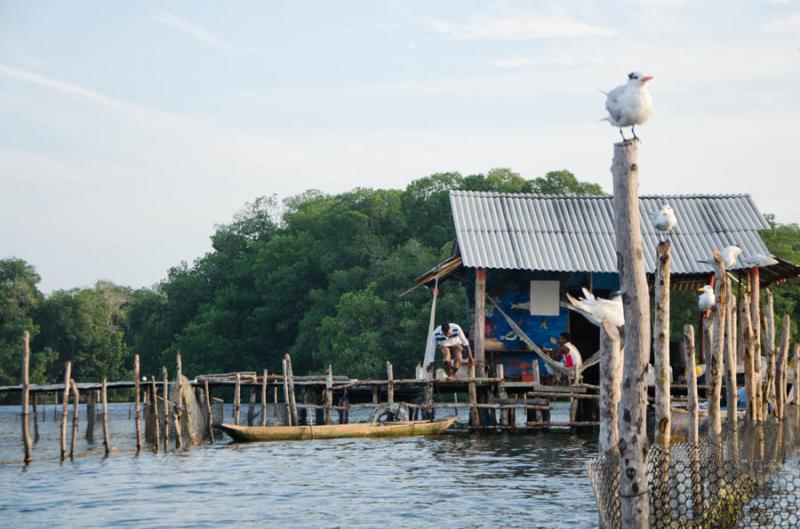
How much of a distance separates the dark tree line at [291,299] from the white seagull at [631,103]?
126ft

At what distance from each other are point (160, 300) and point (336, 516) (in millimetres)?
57552

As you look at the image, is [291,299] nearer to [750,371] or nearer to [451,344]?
[451,344]

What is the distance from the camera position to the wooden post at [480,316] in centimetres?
2786

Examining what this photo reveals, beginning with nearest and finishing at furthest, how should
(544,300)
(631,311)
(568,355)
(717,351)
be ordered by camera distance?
(631,311) < (717,351) < (568,355) < (544,300)

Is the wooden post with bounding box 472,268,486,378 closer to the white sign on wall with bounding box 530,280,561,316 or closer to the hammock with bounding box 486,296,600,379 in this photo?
the hammock with bounding box 486,296,600,379

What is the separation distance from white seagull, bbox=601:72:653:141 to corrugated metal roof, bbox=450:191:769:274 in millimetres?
17266

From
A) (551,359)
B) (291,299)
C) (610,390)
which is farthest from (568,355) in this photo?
(291,299)

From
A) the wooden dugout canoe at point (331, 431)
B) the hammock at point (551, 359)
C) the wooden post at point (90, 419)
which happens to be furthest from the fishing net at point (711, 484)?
the wooden post at point (90, 419)

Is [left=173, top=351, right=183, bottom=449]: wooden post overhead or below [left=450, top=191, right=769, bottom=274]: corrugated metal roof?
below

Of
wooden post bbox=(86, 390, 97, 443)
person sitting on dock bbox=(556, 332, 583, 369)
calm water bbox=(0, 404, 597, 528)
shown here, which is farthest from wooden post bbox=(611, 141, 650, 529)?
wooden post bbox=(86, 390, 97, 443)

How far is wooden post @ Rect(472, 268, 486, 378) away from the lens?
91.4ft

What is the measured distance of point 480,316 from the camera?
27828mm

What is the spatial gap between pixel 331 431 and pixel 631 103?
19.0m

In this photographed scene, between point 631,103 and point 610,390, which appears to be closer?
point 631,103
